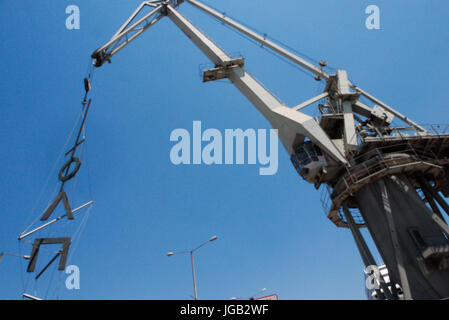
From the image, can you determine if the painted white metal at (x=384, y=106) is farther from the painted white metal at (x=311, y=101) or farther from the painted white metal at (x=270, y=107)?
the painted white metal at (x=270, y=107)

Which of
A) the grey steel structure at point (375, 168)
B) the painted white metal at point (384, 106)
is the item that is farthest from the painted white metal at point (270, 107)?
the painted white metal at point (384, 106)

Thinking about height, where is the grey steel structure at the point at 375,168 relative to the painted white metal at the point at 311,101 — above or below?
below

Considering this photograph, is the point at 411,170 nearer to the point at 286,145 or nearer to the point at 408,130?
the point at 408,130

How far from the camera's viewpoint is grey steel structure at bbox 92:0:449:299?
19469 mm

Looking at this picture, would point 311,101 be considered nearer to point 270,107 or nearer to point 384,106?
point 270,107

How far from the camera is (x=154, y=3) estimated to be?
36188mm

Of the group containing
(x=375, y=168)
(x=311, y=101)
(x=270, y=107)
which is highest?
(x=311, y=101)

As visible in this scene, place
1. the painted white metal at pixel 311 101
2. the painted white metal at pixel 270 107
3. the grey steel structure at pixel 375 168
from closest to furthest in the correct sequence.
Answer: the grey steel structure at pixel 375 168 → the painted white metal at pixel 270 107 → the painted white metal at pixel 311 101

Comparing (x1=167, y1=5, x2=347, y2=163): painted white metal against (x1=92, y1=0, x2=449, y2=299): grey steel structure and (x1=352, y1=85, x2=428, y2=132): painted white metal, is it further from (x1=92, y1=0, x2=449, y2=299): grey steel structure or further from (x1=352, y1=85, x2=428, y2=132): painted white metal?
(x1=352, y1=85, x2=428, y2=132): painted white metal

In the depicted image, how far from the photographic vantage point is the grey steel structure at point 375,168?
63.9 feet

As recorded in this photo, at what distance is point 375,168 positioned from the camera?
2206 centimetres

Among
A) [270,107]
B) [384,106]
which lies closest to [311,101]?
[270,107]
